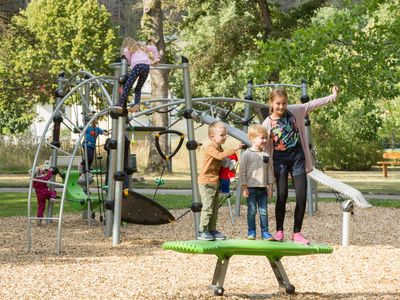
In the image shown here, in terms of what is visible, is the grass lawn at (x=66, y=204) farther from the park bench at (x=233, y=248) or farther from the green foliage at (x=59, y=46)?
the green foliage at (x=59, y=46)

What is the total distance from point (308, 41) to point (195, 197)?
8656 millimetres

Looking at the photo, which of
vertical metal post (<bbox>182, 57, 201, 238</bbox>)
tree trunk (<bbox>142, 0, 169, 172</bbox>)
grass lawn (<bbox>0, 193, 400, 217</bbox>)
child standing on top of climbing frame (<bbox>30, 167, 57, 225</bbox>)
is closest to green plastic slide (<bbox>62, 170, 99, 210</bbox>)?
child standing on top of climbing frame (<bbox>30, 167, 57, 225</bbox>)

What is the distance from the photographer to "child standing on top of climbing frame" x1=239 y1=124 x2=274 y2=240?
8.83 m

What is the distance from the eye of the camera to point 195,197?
12859 millimetres

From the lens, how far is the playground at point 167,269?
28.0ft

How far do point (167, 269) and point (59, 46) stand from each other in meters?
58.5

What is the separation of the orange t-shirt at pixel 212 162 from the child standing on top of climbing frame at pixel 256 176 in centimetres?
42

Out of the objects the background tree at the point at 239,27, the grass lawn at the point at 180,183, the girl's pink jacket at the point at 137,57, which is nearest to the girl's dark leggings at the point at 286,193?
the girl's pink jacket at the point at 137,57

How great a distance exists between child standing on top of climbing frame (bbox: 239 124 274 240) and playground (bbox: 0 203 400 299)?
1.95ft

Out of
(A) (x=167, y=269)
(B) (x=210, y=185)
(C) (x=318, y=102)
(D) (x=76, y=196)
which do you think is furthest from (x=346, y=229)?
(D) (x=76, y=196)

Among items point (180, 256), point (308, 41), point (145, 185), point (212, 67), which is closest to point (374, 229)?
point (180, 256)

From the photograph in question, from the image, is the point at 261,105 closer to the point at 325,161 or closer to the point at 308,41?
the point at 308,41

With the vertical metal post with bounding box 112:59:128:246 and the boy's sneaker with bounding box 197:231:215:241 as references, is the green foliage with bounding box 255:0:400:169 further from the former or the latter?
the boy's sneaker with bounding box 197:231:215:241

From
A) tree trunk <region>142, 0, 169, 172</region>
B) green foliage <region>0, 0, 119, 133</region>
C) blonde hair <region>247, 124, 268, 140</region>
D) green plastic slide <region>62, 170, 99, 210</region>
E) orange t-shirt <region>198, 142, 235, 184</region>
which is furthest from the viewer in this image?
green foliage <region>0, 0, 119, 133</region>
